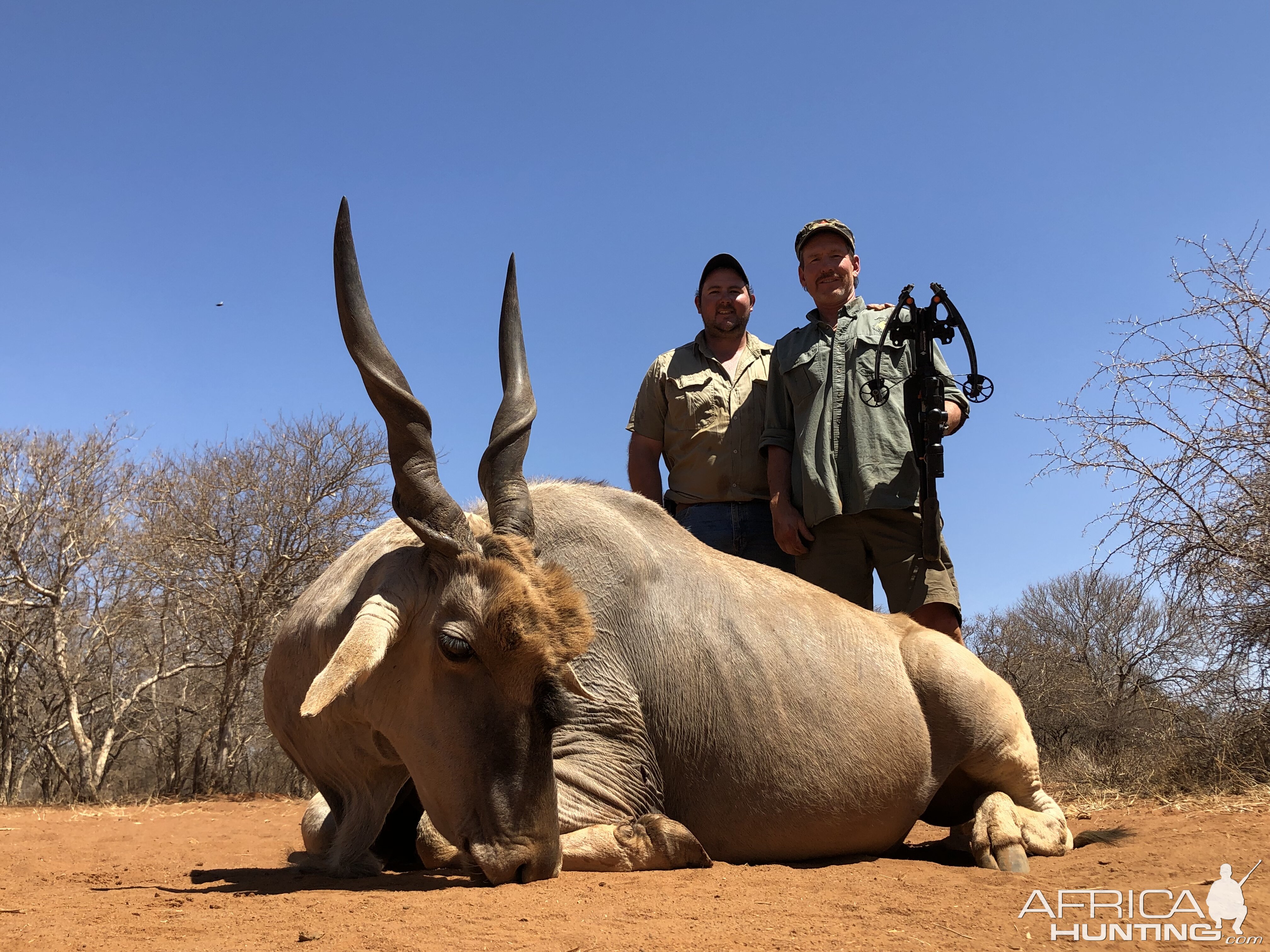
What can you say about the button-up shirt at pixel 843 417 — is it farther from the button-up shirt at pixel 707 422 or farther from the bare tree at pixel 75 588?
the bare tree at pixel 75 588

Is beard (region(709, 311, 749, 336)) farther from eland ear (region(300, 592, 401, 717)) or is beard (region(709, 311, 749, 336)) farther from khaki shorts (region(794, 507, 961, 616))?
eland ear (region(300, 592, 401, 717))

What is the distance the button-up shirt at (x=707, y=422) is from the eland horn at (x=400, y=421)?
2.81m

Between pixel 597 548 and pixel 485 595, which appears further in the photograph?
pixel 597 548

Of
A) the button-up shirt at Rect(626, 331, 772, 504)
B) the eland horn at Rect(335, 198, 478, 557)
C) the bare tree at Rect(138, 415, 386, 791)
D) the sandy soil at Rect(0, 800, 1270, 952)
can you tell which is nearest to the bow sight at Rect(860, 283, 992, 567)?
the button-up shirt at Rect(626, 331, 772, 504)

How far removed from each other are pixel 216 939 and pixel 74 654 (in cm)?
1632

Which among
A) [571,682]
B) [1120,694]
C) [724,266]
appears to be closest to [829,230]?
[724,266]

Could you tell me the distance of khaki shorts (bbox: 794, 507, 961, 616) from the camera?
19.0 feet

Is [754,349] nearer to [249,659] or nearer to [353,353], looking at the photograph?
[353,353]

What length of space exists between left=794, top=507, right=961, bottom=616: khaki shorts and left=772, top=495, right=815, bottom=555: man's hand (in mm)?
59

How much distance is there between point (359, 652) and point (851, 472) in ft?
10.7

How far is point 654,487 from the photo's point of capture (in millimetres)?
6836

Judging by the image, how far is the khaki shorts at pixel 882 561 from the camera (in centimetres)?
580

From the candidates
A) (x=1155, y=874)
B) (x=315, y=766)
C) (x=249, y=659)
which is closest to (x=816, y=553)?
(x=1155, y=874)
